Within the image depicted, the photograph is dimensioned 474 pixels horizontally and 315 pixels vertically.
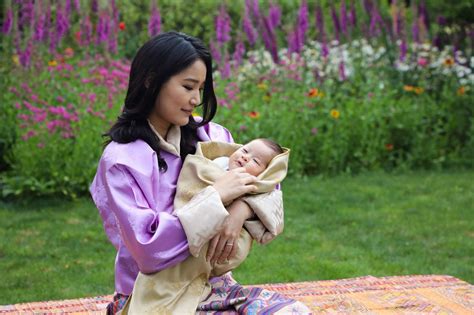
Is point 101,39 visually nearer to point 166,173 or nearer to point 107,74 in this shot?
point 107,74

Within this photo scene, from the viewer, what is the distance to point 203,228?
2367mm

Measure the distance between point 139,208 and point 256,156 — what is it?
402 mm

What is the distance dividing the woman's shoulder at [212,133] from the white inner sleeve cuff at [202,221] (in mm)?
483

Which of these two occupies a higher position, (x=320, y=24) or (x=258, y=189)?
(x=258, y=189)

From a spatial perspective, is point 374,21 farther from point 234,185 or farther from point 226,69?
point 234,185

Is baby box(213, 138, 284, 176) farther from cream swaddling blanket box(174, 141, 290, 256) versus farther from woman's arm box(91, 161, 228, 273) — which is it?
woman's arm box(91, 161, 228, 273)

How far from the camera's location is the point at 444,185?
639 centimetres

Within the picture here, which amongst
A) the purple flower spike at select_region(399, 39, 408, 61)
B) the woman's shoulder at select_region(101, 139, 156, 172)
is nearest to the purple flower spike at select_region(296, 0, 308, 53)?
the purple flower spike at select_region(399, 39, 408, 61)

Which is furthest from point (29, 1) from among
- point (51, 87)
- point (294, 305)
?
point (294, 305)

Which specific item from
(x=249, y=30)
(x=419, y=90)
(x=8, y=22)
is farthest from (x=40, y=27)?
(x=419, y=90)

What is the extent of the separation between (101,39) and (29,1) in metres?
0.60

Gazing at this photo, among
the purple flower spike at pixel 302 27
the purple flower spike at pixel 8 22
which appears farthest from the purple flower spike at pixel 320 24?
the purple flower spike at pixel 8 22

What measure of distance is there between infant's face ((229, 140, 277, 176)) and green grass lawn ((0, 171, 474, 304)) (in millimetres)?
1965

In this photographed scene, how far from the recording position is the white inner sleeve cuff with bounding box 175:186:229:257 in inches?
93.2
